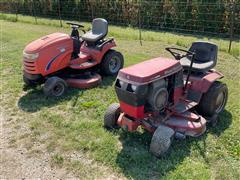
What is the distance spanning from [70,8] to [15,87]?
11590 millimetres

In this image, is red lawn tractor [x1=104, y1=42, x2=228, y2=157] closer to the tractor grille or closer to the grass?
the grass

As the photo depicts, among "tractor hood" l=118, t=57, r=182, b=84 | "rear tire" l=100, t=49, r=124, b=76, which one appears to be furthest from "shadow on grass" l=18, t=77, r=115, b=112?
"tractor hood" l=118, t=57, r=182, b=84

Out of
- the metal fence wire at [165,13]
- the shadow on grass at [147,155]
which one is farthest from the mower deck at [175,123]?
the metal fence wire at [165,13]

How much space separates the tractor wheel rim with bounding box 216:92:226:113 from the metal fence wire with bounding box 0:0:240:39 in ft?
15.7

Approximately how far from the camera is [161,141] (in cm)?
381

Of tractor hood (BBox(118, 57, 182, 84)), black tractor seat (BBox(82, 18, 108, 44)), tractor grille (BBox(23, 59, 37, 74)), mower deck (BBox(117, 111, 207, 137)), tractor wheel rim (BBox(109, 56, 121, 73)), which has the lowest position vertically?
mower deck (BBox(117, 111, 207, 137))

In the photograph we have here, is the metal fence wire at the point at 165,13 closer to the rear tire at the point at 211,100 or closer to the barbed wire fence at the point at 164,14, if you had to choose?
the barbed wire fence at the point at 164,14

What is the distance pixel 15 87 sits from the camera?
641cm

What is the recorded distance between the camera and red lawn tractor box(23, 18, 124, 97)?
5750 mm

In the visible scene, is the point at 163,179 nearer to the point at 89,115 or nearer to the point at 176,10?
the point at 89,115

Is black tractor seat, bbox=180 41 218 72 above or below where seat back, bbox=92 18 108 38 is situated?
below

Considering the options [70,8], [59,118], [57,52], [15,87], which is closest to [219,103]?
[59,118]

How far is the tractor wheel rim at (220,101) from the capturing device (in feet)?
15.7

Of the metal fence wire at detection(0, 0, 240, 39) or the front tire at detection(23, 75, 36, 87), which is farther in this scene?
the metal fence wire at detection(0, 0, 240, 39)
